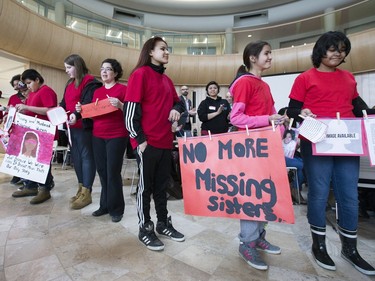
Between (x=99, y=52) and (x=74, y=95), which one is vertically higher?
(x=99, y=52)

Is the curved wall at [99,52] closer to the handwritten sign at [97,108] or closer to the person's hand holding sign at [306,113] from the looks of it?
the handwritten sign at [97,108]

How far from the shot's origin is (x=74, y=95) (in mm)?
2559

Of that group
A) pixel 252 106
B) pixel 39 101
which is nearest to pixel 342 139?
pixel 252 106

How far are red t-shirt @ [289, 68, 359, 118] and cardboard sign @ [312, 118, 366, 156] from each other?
0.09m

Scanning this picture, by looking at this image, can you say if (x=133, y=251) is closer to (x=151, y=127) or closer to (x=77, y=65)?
(x=151, y=127)

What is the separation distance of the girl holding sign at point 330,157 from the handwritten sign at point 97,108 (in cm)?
147

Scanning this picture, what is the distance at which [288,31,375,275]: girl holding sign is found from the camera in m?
1.54

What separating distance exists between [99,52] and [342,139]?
7.99 meters

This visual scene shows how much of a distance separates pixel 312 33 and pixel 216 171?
28.0 ft

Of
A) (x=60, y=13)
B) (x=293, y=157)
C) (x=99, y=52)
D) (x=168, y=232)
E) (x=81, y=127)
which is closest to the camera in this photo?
(x=168, y=232)

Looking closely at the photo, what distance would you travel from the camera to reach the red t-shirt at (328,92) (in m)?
1.55

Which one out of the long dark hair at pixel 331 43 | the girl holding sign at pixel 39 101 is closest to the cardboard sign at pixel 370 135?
the long dark hair at pixel 331 43

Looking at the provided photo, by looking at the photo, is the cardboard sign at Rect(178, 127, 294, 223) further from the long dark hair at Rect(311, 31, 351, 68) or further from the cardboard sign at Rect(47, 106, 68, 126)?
the cardboard sign at Rect(47, 106, 68, 126)

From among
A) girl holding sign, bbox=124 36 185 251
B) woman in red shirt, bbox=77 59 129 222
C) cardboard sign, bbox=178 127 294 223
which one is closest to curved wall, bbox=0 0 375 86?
woman in red shirt, bbox=77 59 129 222
